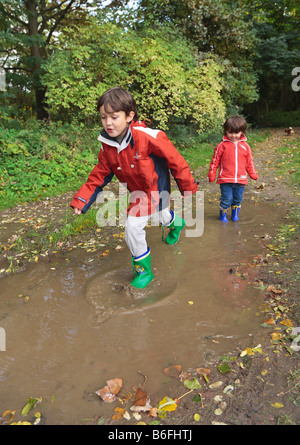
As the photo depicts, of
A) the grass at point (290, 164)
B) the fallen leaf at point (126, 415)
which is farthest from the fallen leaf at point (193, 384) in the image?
the grass at point (290, 164)

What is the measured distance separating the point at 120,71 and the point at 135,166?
7.06 metres

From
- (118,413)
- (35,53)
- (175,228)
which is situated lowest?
(118,413)

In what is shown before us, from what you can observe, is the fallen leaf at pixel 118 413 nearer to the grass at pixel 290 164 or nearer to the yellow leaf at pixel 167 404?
the yellow leaf at pixel 167 404

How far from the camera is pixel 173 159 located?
3102 millimetres

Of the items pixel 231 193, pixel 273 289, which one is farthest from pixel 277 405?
pixel 231 193

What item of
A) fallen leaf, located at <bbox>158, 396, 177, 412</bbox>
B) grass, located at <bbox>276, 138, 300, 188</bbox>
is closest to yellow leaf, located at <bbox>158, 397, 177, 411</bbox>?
fallen leaf, located at <bbox>158, 396, 177, 412</bbox>

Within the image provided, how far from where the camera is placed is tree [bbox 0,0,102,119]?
402 inches

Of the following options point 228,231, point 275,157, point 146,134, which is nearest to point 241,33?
point 275,157

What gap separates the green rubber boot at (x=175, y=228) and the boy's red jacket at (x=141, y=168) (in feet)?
2.04

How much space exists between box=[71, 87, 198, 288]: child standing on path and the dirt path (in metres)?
1.14

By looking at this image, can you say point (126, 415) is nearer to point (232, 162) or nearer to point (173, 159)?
point (173, 159)

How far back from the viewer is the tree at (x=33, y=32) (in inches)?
402

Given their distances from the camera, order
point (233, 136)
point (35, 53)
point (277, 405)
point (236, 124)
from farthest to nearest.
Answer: point (35, 53)
point (233, 136)
point (236, 124)
point (277, 405)

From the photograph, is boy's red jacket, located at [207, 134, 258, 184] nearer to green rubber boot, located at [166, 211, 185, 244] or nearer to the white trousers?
green rubber boot, located at [166, 211, 185, 244]
